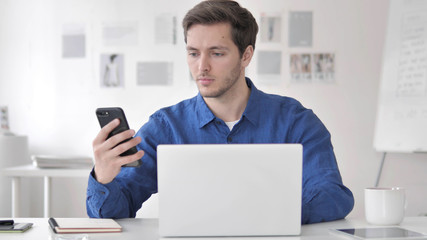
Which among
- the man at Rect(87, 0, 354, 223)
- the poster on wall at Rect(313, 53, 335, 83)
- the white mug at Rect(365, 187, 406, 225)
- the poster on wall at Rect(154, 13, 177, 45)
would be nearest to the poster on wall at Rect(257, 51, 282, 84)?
the poster on wall at Rect(313, 53, 335, 83)

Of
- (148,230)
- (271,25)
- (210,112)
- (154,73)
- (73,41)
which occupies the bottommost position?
(148,230)

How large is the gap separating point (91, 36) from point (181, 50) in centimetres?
59

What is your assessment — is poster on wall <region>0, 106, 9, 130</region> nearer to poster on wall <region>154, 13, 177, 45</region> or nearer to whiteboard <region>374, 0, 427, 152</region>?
poster on wall <region>154, 13, 177, 45</region>

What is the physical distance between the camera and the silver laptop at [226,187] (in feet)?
→ 3.91

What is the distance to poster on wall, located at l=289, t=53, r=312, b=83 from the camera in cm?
357

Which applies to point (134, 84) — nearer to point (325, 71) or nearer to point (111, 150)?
point (325, 71)

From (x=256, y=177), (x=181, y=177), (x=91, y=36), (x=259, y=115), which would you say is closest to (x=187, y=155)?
(x=181, y=177)

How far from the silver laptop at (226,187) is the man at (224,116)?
411 mm

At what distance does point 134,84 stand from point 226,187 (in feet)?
8.29

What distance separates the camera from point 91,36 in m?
3.65

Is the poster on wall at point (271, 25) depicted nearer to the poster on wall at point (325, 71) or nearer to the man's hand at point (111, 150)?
the poster on wall at point (325, 71)

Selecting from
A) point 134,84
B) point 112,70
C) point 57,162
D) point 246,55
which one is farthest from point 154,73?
point 246,55

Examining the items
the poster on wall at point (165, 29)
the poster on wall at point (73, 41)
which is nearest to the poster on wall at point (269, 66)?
the poster on wall at point (165, 29)

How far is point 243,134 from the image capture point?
189 cm
